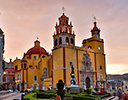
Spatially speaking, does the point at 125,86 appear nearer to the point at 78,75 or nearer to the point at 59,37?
the point at 78,75

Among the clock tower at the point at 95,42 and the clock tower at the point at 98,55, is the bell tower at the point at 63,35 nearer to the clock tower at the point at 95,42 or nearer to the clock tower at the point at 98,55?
the clock tower at the point at 98,55

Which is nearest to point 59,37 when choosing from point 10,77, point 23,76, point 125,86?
point 23,76

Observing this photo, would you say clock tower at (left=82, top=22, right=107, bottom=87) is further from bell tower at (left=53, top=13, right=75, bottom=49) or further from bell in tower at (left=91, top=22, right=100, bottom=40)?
bell tower at (left=53, top=13, right=75, bottom=49)

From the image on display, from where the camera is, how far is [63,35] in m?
46.2

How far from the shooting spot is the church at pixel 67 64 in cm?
4462

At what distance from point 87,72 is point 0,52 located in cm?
2137

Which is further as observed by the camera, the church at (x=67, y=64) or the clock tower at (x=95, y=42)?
the clock tower at (x=95, y=42)

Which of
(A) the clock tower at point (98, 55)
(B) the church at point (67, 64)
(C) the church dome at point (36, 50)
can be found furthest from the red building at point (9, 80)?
(A) the clock tower at point (98, 55)

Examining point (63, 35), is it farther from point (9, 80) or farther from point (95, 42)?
point (9, 80)

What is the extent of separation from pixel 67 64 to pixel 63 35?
702 centimetres

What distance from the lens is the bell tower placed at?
46.1m

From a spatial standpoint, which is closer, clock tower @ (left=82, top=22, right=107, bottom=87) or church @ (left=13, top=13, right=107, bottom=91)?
church @ (left=13, top=13, right=107, bottom=91)

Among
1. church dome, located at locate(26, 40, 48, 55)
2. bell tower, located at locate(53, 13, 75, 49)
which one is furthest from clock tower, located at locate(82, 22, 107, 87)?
church dome, located at locate(26, 40, 48, 55)

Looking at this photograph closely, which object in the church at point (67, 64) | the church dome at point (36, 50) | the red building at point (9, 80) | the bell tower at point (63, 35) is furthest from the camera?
the church dome at point (36, 50)
